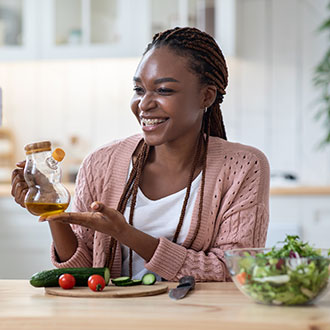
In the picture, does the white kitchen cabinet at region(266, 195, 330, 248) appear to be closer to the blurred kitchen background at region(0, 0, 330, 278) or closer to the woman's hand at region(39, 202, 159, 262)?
the blurred kitchen background at region(0, 0, 330, 278)

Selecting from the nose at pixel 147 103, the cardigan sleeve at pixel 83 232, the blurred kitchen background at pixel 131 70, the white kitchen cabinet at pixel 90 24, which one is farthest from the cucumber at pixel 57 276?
the white kitchen cabinet at pixel 90 24

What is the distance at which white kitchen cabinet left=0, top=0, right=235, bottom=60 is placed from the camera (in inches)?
159

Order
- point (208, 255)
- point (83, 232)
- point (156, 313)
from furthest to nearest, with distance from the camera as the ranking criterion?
point (83, 232) → point (208, 255) → point (156, 313)

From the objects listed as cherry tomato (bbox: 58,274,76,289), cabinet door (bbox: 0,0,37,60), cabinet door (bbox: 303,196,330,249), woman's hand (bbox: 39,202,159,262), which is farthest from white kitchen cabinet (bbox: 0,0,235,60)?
cherry tomato (bbox: 58,274,76,289)

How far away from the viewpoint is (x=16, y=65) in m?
4.41

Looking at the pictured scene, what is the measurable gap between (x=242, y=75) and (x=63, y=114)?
4.09 feet

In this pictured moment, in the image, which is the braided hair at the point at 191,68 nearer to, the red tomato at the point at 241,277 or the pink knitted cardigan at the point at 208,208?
the pink knitted cardigan at the point at 208,208

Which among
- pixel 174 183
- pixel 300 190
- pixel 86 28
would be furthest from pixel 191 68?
pixel 86 28

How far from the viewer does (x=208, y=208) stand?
5.94 ft

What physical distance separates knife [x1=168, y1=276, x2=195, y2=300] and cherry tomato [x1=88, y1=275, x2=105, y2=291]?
0.49 ft

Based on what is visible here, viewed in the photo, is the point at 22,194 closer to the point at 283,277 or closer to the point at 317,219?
the point at 283,277

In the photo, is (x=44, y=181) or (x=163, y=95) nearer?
(x=44, y=181)

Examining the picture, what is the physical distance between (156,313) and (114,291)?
22 cm

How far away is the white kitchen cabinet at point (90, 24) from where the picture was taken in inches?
159
